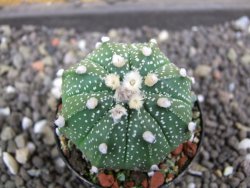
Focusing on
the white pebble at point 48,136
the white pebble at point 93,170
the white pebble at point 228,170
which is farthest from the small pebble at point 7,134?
the white pebble at point 228,170

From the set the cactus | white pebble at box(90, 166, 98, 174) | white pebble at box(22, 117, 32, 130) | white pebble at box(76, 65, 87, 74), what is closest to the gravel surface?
white pebble at box(22, 117, 32, 130)

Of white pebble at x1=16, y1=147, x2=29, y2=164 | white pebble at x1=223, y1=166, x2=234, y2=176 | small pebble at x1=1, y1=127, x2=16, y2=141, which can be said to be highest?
small pebble at x1=1, y1=127, x2=16, y2=141

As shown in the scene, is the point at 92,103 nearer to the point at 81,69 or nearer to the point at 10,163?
the point at 81,69

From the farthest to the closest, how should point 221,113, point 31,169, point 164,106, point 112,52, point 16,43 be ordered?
point 16,43 → point 221,113 → point 31,169 → point 112,52 → point 164,106

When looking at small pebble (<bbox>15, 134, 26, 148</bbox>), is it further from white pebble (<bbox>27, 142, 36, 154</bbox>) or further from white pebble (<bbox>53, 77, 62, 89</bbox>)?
white pebble (<bbox>53, 77, 62, 89</bbox>)

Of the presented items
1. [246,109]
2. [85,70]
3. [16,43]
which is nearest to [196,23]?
[246,109]

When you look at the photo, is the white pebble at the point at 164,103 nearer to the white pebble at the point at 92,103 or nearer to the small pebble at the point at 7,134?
the white pebble at the point at 92,103

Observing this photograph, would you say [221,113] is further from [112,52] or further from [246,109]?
[112,52]
